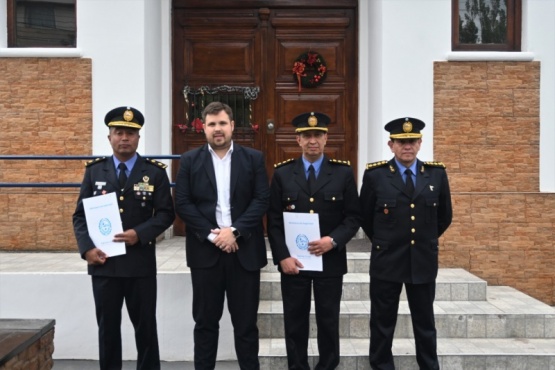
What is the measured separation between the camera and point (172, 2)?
757 centimetres

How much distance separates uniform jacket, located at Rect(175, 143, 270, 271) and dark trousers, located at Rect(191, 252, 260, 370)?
0.07 m

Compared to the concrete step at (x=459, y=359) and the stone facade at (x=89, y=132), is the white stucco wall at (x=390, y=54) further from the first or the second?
Result: the concrete step at (x=459, y=359)

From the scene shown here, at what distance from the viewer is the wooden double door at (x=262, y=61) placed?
7559 millimetres

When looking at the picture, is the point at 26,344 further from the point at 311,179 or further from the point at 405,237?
the point at 405,237

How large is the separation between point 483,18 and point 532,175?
79.8 inches

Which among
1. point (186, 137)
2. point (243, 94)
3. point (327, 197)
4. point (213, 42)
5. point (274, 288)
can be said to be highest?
point (213, 42)

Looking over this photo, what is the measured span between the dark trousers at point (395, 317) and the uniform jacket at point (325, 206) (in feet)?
1.22

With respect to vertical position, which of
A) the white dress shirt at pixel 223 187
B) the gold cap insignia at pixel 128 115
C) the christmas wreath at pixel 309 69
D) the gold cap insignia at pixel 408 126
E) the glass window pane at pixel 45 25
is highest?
the glass window pane at pixel 45 25

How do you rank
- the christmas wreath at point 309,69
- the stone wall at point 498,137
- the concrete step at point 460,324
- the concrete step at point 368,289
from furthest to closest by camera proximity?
the christmas wreath at point 309,69
the stone wall at point 498,137
the concrete step at point 368,289
the concrete step at point 460,324

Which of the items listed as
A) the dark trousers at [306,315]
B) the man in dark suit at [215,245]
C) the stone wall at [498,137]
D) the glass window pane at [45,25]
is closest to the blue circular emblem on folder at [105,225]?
the man in dark suit at [215,245]

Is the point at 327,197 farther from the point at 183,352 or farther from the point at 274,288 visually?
the point at 183,352

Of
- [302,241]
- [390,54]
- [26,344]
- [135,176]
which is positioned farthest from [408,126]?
[26,344]

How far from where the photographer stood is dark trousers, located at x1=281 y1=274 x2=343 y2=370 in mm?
4102

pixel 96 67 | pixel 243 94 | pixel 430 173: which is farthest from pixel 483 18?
pixel 96 67
